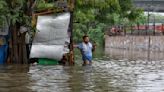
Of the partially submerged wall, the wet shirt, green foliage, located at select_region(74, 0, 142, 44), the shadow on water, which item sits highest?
green foliage, located at select_region(74, 0, 142, 44)

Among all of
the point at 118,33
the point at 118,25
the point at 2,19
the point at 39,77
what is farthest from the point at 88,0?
the point at 118,25

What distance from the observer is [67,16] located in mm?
22062

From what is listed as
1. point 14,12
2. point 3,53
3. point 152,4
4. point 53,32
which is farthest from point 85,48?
point 152,4

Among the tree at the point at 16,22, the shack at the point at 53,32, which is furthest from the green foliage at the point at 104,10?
the tree at the point at 16,22

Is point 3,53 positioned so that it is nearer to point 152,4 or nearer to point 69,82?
point 69,82

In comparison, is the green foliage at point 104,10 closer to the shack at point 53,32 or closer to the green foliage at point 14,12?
the shack at point 53,32

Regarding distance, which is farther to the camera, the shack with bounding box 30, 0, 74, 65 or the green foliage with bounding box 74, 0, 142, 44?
the green foliage with bounding box 74, 0, 142, 44

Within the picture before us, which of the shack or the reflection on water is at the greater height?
the shack

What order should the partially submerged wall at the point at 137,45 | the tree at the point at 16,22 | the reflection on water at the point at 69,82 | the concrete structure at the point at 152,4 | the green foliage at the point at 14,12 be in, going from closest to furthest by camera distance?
the reflection on water at the point at 69,82 → the green foliage at the point at 14,12 → the tree at the point at 16,22 → the partially submerged wall at the point at 137,45 → the concrete structure at the point at 152,4

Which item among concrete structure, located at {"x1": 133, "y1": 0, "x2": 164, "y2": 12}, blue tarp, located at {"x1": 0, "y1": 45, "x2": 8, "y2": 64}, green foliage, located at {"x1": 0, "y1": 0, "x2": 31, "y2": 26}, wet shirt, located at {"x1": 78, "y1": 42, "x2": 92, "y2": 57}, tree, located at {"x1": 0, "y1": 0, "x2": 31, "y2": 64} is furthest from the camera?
concrete structure, located at {"x1": 133, "y1": 0, "x2": 164, "y2": 12}

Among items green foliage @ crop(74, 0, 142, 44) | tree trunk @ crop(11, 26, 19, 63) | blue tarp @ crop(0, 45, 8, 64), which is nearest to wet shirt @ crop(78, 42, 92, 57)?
tree trunk @ crop(11, 26, 19, 63)

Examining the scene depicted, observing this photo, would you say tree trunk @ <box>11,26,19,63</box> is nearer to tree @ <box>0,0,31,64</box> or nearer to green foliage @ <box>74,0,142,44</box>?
tree @ <box>0,0,31,64</box>

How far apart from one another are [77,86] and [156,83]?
2.45 metres

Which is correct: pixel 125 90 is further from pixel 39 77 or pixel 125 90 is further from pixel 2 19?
pixel 2 19
